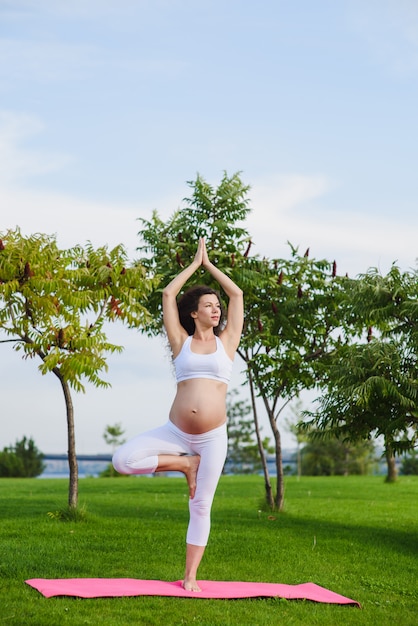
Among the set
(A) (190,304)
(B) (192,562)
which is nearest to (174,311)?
(A) (190,304)

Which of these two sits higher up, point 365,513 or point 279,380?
point 279,380

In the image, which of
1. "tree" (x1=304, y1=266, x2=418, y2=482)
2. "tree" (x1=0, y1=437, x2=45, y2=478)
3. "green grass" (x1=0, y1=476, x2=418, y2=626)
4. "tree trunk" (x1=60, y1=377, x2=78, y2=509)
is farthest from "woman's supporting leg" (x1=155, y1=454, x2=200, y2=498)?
"tree" (x1=0, y1=437, x2=45, y2=478)

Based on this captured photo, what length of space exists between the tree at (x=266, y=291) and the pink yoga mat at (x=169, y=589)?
8029 mm

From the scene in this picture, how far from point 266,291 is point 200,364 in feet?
32.6

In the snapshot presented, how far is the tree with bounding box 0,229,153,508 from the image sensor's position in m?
14.5

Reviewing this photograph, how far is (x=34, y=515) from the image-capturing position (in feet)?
52.3

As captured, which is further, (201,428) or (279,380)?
(279,380)

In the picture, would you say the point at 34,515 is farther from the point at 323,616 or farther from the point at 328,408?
the point at 323,616

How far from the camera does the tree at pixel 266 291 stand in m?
17.1

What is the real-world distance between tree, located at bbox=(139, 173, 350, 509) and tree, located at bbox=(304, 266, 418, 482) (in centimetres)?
253

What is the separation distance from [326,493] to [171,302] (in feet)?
60.6

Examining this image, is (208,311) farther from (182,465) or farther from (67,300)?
(67,300)

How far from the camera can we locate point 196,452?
7883 mm

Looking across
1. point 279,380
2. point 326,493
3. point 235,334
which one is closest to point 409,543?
point 279,380
